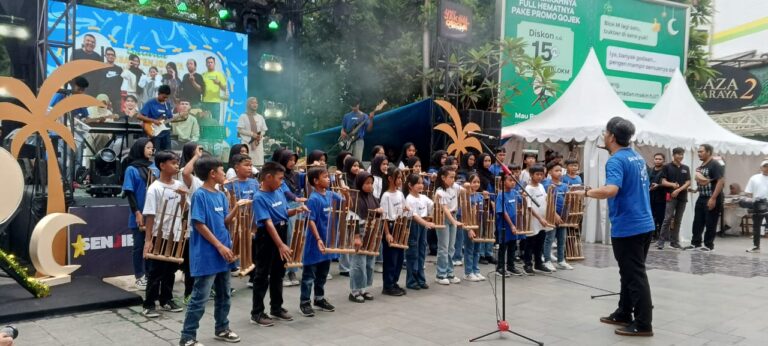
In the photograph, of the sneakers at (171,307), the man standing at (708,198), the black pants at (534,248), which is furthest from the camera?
the man standing at (708,198)

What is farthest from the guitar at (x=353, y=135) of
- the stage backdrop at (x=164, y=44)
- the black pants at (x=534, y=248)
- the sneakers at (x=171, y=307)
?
the sneakers at (x=171, y=307)

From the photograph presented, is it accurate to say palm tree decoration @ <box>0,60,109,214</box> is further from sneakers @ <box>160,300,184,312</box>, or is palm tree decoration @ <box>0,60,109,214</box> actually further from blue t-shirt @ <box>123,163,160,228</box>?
sneakers @ <box>160,300,184,312</box>

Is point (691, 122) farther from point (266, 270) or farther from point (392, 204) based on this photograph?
point (266, 270)

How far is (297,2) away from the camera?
16.4 meters

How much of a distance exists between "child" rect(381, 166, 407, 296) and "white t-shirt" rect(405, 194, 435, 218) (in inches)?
4.9

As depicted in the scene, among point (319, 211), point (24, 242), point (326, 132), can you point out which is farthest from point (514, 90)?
point (24, 242)

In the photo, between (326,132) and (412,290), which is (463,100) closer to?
(326,132)

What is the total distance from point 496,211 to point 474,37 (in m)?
10.1

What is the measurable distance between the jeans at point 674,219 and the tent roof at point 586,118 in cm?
128

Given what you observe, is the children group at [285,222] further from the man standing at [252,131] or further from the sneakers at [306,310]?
the man standing at [252,131]

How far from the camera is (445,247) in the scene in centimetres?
752

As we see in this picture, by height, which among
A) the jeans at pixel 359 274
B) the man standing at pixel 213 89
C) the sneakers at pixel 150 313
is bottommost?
the sneakers at pixel 150 313

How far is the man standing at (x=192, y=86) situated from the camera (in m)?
14.5

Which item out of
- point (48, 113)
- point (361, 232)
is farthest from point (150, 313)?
point (48, 113)
